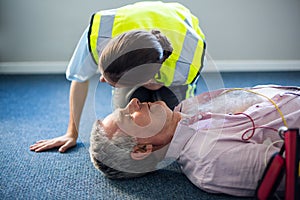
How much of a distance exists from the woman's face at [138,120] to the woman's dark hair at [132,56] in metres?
0.08

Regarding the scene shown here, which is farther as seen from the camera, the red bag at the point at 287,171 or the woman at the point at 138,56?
the woman at the point at 138,56

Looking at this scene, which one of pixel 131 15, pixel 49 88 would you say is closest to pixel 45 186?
pixel 131 15

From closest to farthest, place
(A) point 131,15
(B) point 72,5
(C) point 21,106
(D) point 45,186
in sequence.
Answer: (D) point 45,186, (A) point 131,15, (C) point 21,106, (B) point 72,5

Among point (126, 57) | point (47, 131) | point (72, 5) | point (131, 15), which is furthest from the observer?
point (72, 5)

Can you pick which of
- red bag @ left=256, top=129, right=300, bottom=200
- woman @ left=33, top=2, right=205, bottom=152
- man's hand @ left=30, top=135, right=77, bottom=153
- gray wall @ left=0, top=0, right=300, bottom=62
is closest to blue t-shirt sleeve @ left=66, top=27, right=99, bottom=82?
woman @ left=33, top=2, right=205, bottom=152

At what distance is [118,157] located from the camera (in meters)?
1.10

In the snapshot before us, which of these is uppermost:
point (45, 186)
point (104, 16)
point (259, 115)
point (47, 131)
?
point (104, 16)

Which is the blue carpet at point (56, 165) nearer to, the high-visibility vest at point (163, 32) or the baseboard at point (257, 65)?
the high-visibility vest at point (163, 32)

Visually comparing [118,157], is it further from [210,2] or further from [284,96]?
[210,2]

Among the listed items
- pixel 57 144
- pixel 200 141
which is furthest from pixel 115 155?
pixel 57 144

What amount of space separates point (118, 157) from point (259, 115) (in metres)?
0.38

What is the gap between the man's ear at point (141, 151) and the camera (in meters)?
1.11

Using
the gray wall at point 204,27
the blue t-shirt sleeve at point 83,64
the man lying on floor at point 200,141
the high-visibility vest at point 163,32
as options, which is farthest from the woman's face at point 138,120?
the gray wall at point 204,27

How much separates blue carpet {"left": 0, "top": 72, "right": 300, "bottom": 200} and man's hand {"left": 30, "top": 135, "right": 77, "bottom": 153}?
0.02 m
